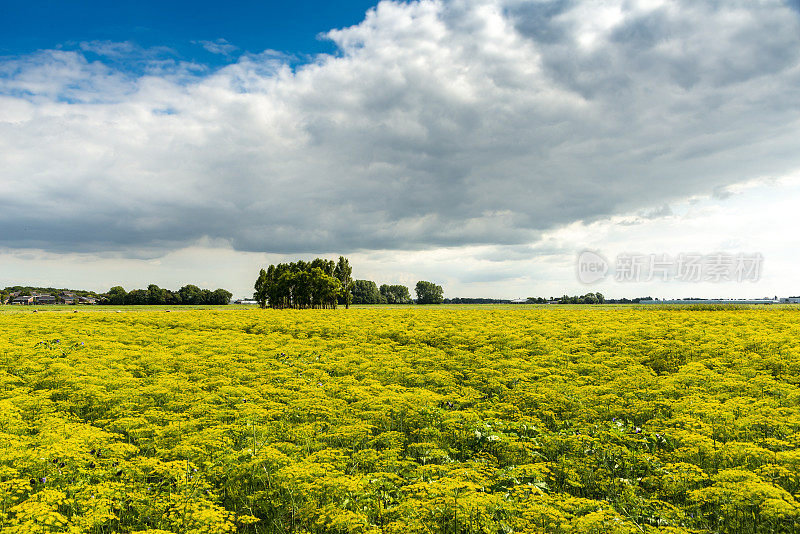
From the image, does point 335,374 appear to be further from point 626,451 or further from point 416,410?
point 626,451

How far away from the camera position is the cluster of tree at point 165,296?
155 metres

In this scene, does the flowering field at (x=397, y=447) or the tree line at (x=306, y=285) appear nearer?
the flowering field at (x=397, y=447)

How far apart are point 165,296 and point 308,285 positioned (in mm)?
97250

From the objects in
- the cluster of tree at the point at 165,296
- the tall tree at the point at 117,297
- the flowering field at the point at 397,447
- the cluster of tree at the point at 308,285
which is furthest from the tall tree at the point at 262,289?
the flowering field at the point at 397,447

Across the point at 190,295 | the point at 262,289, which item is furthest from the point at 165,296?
the point at 262,289

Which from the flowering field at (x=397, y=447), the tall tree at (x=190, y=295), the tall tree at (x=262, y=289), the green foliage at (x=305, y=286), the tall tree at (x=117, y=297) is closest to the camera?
the flowering field at (x=397, y=447)

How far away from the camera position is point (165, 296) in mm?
163625

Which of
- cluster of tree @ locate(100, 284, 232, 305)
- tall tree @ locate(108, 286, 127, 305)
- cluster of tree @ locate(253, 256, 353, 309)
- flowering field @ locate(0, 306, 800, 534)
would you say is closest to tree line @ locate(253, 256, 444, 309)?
cluster of tree @ locate(253, 256, 353, 309)

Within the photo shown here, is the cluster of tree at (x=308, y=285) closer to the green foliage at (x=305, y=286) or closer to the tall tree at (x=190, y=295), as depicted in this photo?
the green foliage at (x=305, y=286)

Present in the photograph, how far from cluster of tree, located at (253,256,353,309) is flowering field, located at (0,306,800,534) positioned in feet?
255

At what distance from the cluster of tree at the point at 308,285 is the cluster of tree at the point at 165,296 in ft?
195

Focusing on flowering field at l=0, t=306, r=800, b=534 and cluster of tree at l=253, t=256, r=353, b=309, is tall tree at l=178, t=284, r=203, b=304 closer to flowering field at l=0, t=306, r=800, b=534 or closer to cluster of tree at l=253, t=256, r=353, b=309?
cluster of tree at l=253, t=256, r=353, b=309

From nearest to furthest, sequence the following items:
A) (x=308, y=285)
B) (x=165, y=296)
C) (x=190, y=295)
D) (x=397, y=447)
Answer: (x=397, y=447) → (x=308, y=285) → (x=165, y=296) → (x=190, y=295)

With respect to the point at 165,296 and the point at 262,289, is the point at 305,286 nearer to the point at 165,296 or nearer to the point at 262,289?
the point at 262,289
